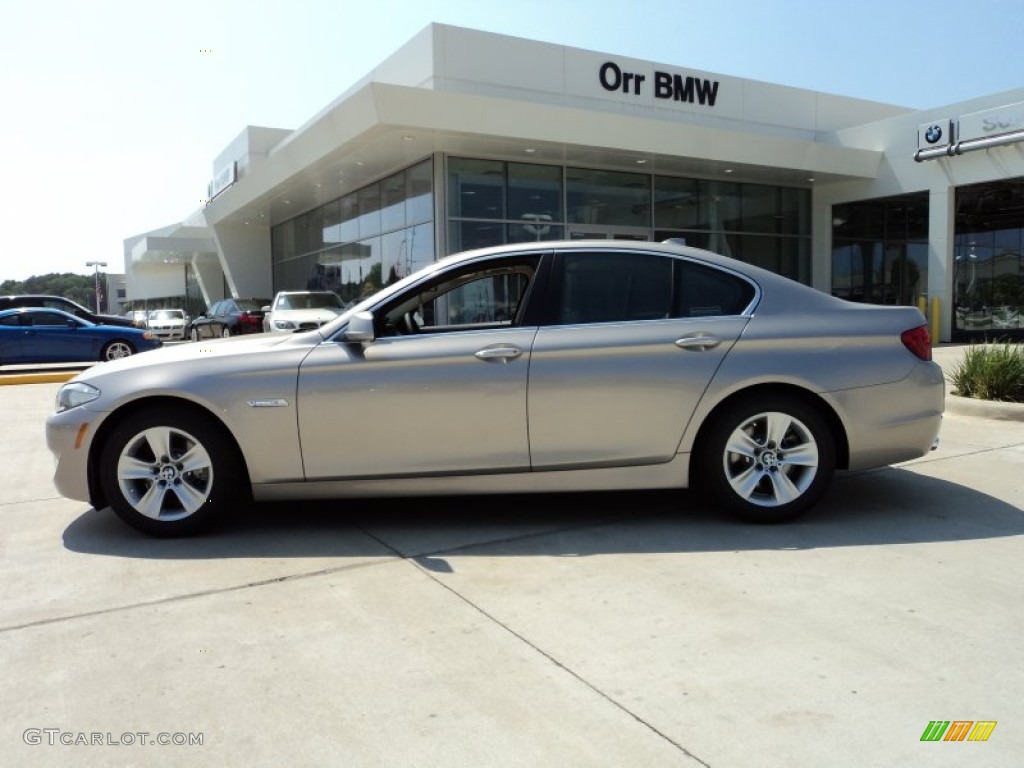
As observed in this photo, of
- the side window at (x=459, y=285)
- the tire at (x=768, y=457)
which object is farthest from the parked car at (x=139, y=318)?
the tire at (x=768, y=457)

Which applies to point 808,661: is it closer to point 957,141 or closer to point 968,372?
point 968,372

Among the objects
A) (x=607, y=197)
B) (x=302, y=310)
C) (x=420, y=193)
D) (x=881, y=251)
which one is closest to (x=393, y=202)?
(x=420, y=193)

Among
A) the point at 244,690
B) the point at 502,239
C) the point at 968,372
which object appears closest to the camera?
the point at 244,690

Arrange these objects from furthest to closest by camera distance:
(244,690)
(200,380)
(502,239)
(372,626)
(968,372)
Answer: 1. (502,239)
2. (968,372)
3. (200,380)
4. (372,626)
5. (244,690)

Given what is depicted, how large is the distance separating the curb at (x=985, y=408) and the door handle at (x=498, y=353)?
241 inches

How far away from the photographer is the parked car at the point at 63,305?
696 inches

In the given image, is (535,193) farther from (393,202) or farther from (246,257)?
(246,257)

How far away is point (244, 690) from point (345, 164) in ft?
51.5

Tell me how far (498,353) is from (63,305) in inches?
719

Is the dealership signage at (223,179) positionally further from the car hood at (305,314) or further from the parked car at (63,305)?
the car hood at (305,314)

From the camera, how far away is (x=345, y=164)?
1723 cm

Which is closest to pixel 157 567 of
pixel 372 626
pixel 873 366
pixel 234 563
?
pixel 234 563

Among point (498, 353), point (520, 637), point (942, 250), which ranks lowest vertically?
point (520, 637)

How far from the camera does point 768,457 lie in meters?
4.65
